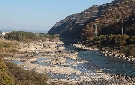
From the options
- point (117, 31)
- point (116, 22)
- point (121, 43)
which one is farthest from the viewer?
point (116, 22)

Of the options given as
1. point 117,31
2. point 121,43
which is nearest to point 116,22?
point 117,31

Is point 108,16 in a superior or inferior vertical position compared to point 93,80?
superior

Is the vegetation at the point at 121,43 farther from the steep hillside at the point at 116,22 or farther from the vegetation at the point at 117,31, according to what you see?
the steep hillside at the point at 116,22

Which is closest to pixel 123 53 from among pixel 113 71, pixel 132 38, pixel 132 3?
pixel 132 38

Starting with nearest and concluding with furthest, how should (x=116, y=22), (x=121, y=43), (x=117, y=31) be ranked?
(x=121, y=43) < (x=117, y=31) < (x=116, y=22)

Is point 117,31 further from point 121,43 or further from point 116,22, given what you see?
point 121,43

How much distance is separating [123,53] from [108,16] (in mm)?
63824

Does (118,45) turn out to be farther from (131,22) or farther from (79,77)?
(79,77)

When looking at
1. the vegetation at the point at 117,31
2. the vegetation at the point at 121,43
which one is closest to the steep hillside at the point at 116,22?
the vegetation at the point at 117,31

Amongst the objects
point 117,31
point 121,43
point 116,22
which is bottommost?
point 121,43

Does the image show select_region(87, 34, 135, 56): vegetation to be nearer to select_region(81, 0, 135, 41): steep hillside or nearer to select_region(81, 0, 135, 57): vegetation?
select_region(81, 0, 135, 57): vegetation

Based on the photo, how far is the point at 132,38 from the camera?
261 feet

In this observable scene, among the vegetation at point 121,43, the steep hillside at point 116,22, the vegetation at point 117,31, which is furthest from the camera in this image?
the steep hillside at point 116,22

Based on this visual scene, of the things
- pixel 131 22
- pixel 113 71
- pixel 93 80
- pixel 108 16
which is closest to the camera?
pixel 93 80
